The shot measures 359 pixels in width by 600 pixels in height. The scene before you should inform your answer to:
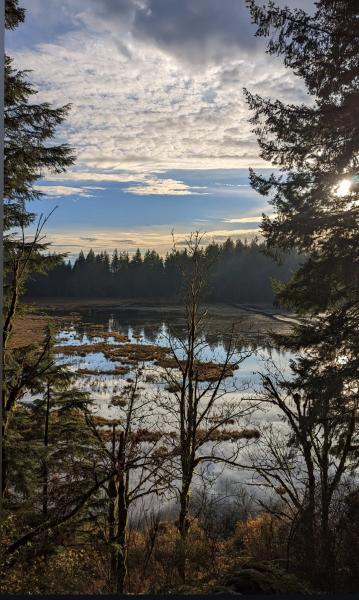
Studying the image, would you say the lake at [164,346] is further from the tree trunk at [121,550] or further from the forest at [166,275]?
the tree trunk at [121,550]

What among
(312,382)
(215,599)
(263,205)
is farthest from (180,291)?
(215,599)

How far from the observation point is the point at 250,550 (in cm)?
595

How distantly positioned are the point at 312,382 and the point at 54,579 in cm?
326

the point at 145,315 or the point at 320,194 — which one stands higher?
the point at 320,194

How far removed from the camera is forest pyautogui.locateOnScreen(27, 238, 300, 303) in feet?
19.8

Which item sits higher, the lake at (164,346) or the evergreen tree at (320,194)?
the evergreen tree at (320,194)

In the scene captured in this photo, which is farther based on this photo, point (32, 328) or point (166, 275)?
point (166, 275)

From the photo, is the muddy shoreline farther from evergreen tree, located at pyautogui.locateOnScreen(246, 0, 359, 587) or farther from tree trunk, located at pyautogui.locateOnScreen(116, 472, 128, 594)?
tree trunk, located at pyautogui.locateOnScreen(116, 472, 128, 594)

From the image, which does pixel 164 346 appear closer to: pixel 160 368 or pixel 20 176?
pixel 160 368

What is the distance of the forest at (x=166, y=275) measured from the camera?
19.8ft

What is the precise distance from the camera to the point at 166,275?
1156 cm

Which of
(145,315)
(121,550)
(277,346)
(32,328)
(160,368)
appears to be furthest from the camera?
(145,315)

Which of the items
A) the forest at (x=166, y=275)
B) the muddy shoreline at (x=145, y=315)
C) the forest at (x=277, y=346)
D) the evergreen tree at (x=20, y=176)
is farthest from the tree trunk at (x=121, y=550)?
the forest at (x=166, y=275)

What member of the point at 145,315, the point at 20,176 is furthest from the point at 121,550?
the point at 145,315
